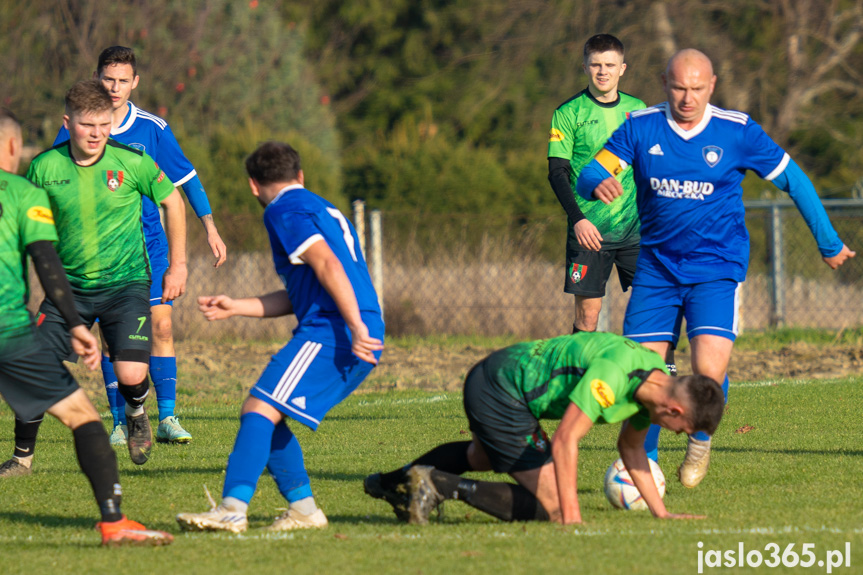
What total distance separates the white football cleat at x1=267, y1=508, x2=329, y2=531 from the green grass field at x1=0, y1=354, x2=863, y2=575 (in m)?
0.08

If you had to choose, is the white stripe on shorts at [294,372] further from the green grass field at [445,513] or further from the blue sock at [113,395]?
the blue sock at [113,395]

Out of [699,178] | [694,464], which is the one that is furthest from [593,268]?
[694,464]

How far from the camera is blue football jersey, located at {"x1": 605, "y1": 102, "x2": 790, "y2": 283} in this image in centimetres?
589

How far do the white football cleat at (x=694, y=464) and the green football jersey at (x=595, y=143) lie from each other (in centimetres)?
229

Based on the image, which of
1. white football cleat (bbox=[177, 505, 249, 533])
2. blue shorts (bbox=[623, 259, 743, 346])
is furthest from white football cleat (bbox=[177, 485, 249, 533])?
blue shorts (bbox=[623, 259, 743, 346])

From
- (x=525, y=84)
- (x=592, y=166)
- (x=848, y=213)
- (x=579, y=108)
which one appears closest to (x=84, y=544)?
(x=592, y=166)

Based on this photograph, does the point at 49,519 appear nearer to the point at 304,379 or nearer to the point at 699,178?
the point at 304,379

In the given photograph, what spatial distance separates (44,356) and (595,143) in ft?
14.3

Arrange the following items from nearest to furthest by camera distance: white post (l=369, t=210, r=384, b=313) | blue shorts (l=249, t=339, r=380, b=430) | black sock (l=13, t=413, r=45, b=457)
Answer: blue shorts (l=249, t=339, r=380, b=430)
black sock (l=13, t=413, r=45, b=457)
white post (l=369, t=210, r=384, b=313)

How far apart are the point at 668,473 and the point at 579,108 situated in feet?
9.17

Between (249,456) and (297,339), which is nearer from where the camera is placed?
(249,456)

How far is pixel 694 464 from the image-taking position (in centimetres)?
581

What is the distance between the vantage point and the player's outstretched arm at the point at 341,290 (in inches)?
189

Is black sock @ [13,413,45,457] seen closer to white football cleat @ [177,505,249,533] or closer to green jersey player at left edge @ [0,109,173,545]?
green jersey player at left edge @ [0,109,173,545]
